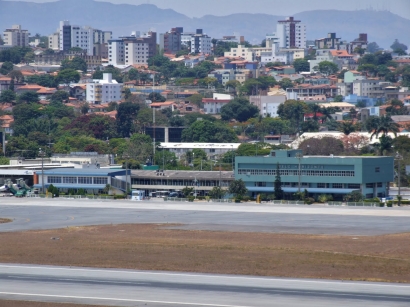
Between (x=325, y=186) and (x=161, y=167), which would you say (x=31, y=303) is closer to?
(x=325, y=186)

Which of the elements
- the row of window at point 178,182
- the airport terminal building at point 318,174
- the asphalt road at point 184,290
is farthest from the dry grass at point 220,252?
the row of window at point 178,182

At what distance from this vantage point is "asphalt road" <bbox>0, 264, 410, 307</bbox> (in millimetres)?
45938

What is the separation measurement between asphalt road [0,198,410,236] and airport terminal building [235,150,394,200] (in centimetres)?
813

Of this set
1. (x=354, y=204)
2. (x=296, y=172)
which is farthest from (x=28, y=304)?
(x=296, y=172)

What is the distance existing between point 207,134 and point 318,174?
7994 centimetres

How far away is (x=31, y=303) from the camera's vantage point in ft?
152

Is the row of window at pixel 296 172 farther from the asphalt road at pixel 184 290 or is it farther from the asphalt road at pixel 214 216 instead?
the asphalt road at pixel 184 290

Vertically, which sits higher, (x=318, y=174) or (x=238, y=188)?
(x=318, y=174)

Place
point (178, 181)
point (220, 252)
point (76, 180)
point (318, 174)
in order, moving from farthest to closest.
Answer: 1. point (76, 180)
2. point (178, 181)
3. point (318, 174)
4. point (220, 252)

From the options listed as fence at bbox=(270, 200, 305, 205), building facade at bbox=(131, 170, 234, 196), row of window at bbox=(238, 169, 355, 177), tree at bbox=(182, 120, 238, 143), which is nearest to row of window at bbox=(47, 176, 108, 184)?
building facade at bbox=(131, 170, 234, 196)

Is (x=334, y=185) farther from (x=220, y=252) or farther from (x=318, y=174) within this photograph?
(x=220, y=252)

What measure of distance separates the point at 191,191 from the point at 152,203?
33.1 feet

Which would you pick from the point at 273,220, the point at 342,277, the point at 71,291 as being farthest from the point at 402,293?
the point at 273,220

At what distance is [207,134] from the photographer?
7264 inches
